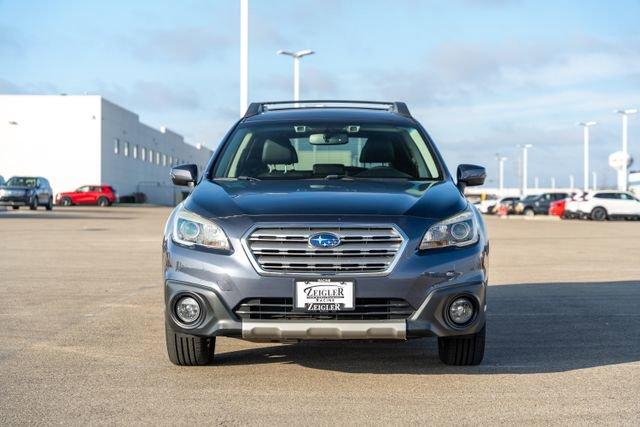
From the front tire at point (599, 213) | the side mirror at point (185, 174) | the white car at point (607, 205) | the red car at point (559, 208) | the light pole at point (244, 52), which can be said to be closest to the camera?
the side mirror at point (185, 174)

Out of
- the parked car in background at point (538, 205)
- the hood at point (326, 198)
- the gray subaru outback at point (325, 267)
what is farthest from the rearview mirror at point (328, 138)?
the parked car in background at point (538, 205)

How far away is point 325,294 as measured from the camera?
5.52 meters

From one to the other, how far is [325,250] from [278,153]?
1.85 metres

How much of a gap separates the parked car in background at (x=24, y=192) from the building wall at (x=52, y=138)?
20.8 meters

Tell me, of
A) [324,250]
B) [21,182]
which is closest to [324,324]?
[324,250]

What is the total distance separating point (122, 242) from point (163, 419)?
53.6ft

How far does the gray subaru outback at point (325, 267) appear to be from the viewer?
18.2 feet

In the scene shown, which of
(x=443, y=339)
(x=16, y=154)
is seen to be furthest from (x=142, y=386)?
(x=16, y=154)

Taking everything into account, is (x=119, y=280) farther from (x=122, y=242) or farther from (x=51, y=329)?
(x=122, y=242)

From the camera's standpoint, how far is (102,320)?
337 inches

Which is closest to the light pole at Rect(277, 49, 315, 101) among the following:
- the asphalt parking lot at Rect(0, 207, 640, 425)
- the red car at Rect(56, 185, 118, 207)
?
the red car at Rect(56, 185, 118, 207)

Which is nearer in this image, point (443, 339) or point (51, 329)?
point (443, 339)

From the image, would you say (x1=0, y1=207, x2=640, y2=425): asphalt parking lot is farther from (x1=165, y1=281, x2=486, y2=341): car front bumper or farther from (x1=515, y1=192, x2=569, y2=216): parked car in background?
(x1=515, y1=192, x2=569, y2=216): parked car in background

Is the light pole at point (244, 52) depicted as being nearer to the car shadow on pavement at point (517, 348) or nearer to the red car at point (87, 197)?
the car shadow on pavement at point (517, 348)
